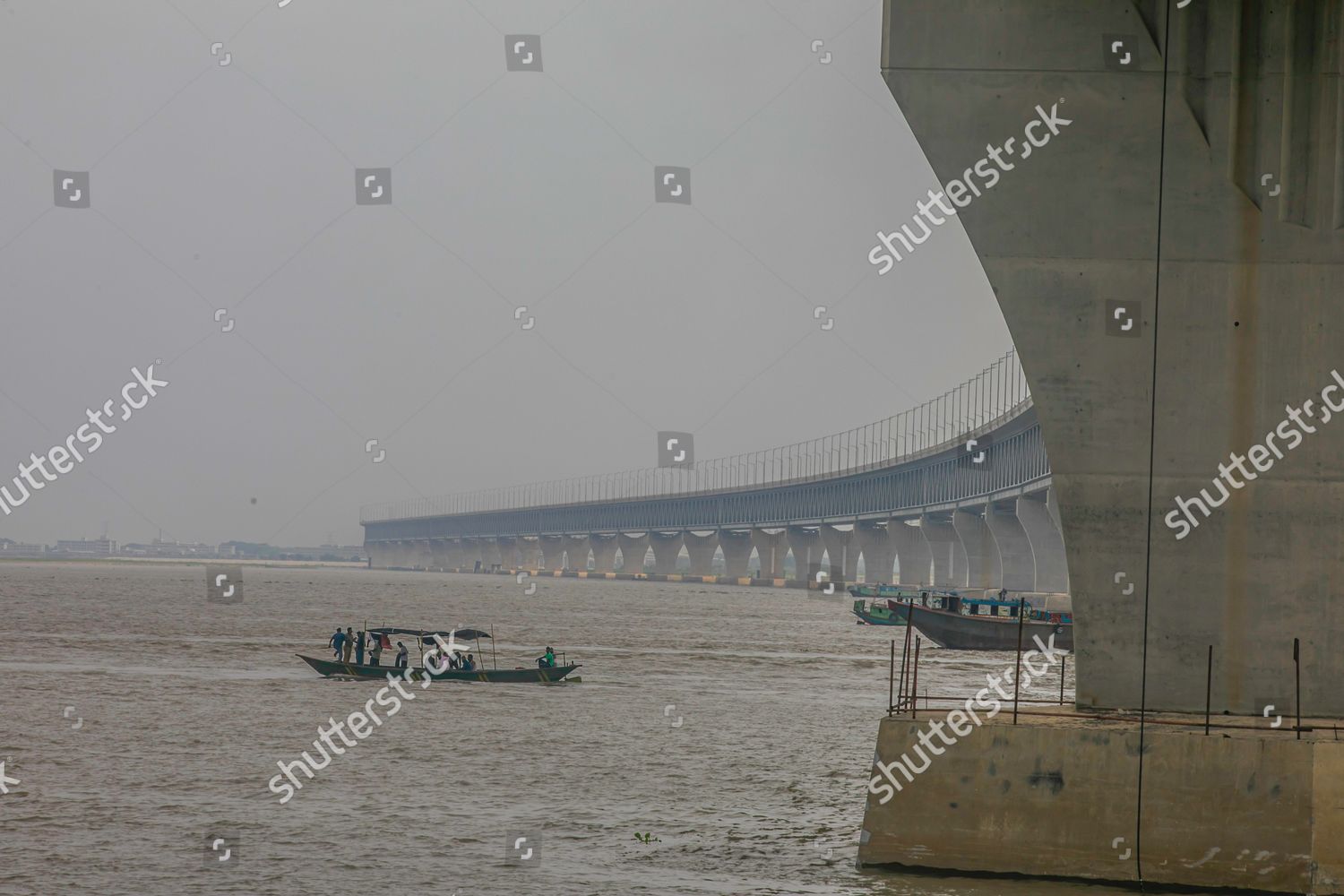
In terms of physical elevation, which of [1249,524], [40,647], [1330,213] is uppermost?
[1330,213]

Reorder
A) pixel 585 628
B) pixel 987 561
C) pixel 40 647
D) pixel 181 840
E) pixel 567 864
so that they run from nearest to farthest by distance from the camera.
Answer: pixel 567 864
pixel 181 840
pixel 40 647
pixel 585 628
pixel 987 561

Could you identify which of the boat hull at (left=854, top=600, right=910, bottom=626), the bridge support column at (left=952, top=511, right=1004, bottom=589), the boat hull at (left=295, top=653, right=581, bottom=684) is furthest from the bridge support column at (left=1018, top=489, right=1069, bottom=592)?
the boat hull at (left=295, top=653, right=581, bottom=684)

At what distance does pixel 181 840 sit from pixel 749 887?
8.10m

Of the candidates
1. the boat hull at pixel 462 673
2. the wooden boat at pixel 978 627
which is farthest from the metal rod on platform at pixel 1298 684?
the wooden boat at pixel 978 627

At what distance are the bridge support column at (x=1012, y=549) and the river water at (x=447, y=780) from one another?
55631mm

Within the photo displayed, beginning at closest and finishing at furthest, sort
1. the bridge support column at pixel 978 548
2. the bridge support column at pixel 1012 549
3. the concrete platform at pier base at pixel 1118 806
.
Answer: the concrete platform at pier base at pixel 1118 806, the bridge support column at pixel 1012 549, the bridge support column at pixel 978 548

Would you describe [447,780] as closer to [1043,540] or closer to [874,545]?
[1043,540]

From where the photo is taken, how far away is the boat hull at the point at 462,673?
4875cm

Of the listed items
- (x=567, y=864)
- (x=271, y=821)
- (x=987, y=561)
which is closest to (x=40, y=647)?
(x=271, y=821)

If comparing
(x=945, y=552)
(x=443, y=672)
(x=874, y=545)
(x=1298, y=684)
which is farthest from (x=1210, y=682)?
(x=874, y=545)

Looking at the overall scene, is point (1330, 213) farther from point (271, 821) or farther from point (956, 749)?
point (271, 821)

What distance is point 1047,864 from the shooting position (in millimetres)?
15102

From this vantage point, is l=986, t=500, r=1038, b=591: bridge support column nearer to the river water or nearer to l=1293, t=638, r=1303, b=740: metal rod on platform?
the river water

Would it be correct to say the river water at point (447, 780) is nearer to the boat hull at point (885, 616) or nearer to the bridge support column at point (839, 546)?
the boat hull at point (885, 616)
